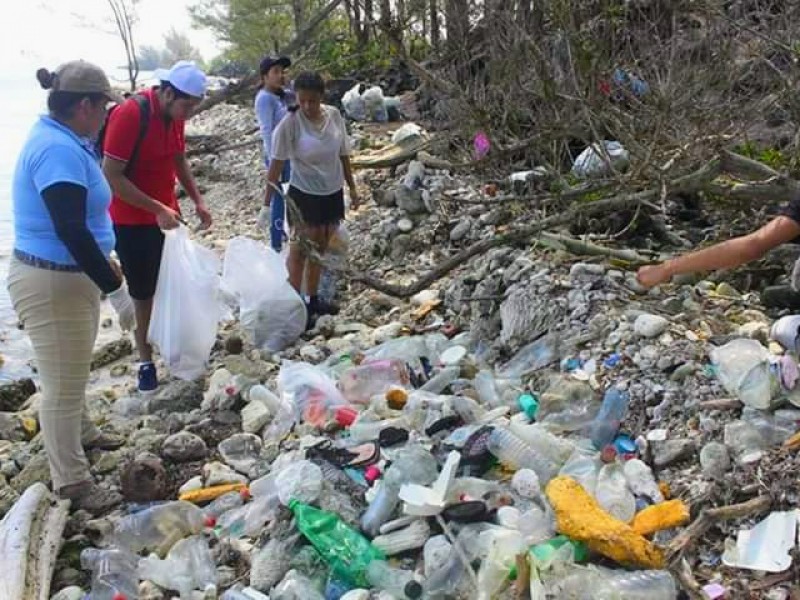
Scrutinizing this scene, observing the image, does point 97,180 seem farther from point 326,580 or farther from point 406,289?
point 406,289

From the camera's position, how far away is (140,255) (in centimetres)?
392

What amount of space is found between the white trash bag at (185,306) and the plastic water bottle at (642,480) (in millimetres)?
2211

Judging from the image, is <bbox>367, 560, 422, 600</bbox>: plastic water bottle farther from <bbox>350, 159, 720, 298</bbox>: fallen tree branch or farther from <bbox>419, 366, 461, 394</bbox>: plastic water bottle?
<bbox>350, 159, 720, 298</bbox>: fallen tree branch

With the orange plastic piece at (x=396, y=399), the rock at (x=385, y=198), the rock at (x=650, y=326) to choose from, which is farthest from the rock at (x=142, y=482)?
the rock at (x=385, y=198)

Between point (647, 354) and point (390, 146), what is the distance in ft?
18.1

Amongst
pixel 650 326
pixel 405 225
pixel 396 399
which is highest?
pixel 405 225

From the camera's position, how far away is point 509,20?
6.00m

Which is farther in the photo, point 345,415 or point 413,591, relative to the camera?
point 345,415

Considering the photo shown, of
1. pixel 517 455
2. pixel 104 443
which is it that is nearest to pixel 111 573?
pixel 104 443

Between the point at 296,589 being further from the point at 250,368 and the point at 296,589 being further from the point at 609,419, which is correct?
the point at 250,368

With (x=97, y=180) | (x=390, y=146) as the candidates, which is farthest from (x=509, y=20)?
(x=97, y=180)

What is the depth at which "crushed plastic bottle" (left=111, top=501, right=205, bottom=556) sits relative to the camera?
283cm

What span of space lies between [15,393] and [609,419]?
345 cm

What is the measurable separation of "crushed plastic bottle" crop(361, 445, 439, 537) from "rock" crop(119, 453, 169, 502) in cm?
97
